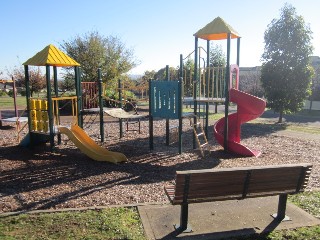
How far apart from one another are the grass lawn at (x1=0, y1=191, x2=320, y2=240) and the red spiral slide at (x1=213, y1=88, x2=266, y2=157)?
13.3 feet

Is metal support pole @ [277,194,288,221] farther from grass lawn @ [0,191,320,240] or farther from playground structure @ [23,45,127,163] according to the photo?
playground structure @ [23,45,127,163]

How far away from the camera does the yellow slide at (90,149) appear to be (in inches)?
300

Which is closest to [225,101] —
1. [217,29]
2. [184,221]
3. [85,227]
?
[217,29]

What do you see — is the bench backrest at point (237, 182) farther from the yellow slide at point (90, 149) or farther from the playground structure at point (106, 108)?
the playground structure at point (106, 108)

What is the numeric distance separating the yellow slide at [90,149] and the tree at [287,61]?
40.0ft

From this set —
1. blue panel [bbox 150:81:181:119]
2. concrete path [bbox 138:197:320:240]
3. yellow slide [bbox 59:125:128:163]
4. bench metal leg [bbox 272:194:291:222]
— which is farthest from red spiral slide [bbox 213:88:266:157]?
bench metal leg [bbox 272:194:291:222]

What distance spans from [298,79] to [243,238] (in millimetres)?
14839

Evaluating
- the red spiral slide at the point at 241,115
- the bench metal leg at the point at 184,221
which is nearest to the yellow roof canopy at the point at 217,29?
the red spiral slide at the point at 241,115

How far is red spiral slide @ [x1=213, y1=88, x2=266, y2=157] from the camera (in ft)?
27.6

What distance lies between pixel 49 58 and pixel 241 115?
5.46 m

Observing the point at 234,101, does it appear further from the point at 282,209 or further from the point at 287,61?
the point at 287,61

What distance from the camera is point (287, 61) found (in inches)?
659

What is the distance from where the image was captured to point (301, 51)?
54.1 ft

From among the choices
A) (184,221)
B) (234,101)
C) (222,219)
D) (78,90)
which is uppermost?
(78,90)
